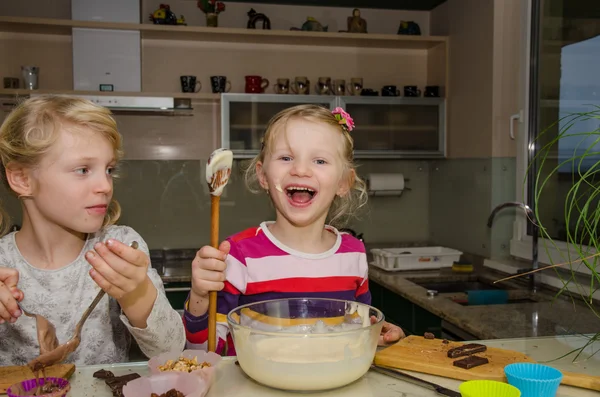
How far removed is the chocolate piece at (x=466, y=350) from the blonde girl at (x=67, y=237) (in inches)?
19.1

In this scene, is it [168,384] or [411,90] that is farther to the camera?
[411,90]

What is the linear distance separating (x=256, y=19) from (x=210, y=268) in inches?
106

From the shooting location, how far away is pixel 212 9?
129 inches

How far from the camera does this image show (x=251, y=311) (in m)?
0.91

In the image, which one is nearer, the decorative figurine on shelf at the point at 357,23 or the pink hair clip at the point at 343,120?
the pink hair clip at the point at 343,120

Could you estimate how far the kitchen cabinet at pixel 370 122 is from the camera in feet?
10.6

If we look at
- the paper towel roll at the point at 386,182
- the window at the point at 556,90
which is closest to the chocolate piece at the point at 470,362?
the window at the point at 556,90

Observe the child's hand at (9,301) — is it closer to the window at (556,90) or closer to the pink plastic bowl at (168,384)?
the pink plastic bowl at (168,384)

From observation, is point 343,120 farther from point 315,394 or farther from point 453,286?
point 453,286

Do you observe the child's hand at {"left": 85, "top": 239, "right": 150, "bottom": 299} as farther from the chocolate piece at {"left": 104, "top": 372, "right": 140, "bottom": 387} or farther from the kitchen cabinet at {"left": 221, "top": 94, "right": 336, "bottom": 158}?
the kitchen cabinet at {"left": 221, "top": 94, "right": 336, "bottom": 158}

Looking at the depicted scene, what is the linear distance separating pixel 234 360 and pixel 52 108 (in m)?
0.61

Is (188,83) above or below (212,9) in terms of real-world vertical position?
below

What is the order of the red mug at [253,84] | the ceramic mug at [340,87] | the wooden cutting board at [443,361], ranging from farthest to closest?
the ceramic mug at [340,87], the red mug at [253,84], the wooden cutting board at [443,361]

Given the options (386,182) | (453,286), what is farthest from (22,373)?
(386,182)
